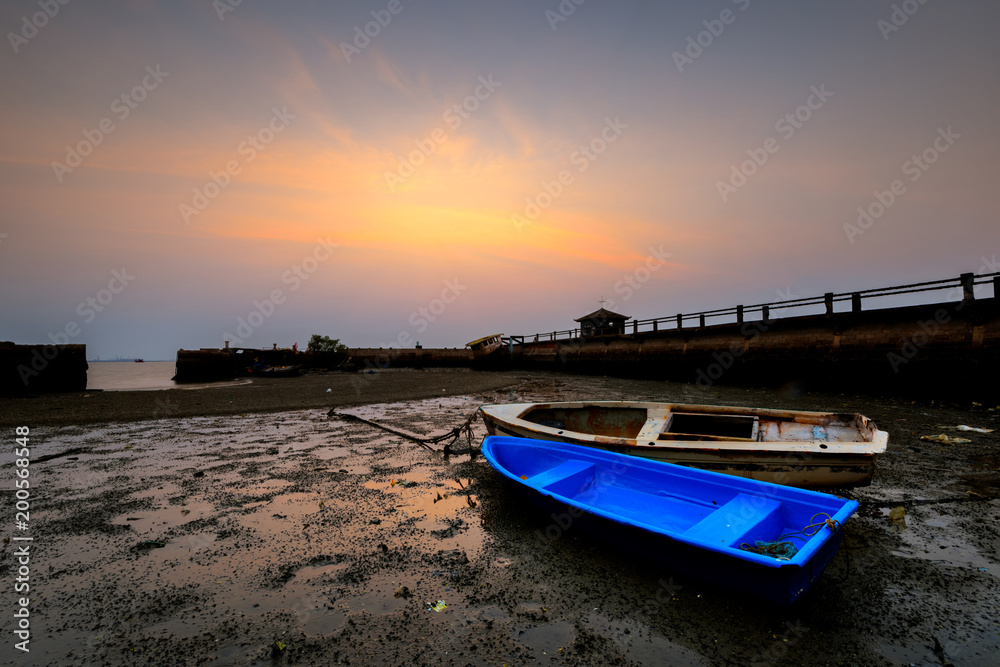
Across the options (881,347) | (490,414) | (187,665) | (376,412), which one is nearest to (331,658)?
(187,665)

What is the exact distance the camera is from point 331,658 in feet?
8.71

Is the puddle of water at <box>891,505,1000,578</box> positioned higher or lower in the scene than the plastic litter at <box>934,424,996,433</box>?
lower

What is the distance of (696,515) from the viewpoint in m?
4.38

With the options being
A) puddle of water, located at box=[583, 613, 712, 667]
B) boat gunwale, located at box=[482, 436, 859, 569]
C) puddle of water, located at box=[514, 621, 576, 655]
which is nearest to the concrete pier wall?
boat gunwale, located at box=[482, 436, 859, 569]

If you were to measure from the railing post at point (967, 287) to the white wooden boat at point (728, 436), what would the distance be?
11.2m

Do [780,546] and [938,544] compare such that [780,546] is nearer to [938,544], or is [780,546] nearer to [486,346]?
[938,544]

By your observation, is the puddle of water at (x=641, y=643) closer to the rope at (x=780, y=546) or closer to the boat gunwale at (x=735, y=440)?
the rope at (x=780, y=546)

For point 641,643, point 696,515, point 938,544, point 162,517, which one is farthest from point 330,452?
point 938,544

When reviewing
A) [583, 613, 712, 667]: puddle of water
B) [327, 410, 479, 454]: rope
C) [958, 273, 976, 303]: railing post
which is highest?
[958, 273, 976, 303]: railing post

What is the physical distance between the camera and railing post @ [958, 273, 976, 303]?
1240 cm

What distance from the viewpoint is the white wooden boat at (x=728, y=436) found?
14.6 feet

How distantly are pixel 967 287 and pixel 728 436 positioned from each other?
1270 cm

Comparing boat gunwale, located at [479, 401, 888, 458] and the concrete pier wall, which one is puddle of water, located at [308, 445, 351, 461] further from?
the concrete pier wall

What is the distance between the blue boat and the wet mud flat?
34 centimetres
